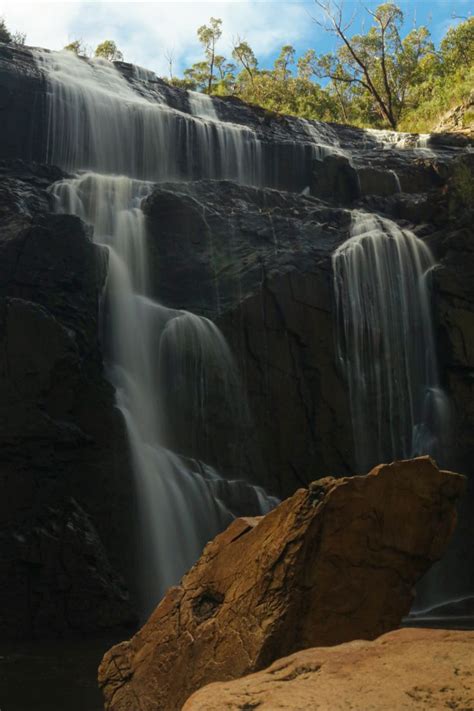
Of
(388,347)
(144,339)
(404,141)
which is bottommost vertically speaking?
(388,347)

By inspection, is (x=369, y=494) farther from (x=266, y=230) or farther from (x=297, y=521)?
(x=266, y=230)

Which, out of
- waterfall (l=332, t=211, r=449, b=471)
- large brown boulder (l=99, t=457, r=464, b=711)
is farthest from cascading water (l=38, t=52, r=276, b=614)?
large brown boulder (l=99, t=457, r=464, b=711)

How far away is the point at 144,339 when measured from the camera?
15734mm

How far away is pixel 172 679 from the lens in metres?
6.21

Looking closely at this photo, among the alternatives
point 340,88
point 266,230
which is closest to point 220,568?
point 266,230

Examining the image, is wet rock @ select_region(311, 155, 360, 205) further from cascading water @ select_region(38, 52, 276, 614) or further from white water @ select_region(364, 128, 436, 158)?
cascading water @ select_region(38, 52, 276, 614)

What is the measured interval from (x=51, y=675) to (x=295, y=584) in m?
4.33

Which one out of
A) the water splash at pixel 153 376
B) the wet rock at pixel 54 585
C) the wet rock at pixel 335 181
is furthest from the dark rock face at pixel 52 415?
the wet rock at pixel 335 181

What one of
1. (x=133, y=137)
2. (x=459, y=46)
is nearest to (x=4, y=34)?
(x=133, y=137)

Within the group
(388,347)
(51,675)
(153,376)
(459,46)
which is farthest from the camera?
(459,46)

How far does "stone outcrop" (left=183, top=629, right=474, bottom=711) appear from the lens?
3615mm

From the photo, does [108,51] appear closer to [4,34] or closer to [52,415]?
[4,34]

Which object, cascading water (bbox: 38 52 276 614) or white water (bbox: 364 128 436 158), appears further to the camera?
white water (bbox: 364 128 436 158)

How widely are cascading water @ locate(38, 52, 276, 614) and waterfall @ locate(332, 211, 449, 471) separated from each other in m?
3.01
